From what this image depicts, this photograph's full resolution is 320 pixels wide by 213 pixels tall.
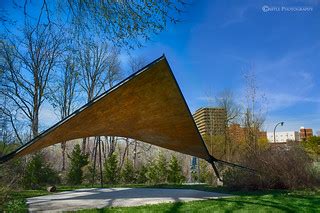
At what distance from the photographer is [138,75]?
5.88 metres

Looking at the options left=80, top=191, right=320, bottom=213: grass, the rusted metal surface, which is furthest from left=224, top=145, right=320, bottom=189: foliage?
left=80, top=191, right=320, bottom=213: grass

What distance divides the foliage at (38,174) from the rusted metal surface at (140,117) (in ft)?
22.9

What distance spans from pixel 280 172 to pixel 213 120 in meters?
11.7

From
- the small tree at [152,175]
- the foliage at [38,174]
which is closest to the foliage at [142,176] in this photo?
the small tree at [152,175]

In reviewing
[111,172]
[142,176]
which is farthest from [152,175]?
[111,172]

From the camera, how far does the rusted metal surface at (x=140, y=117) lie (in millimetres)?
5996

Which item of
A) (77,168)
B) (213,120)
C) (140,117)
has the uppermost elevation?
(213,120)

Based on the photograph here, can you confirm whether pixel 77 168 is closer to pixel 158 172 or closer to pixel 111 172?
pixel 111 172

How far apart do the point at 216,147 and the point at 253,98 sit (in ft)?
13.6

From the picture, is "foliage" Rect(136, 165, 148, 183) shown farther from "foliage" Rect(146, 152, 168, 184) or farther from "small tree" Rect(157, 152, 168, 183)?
"small tree" Rect(157, 152, 168, 183)

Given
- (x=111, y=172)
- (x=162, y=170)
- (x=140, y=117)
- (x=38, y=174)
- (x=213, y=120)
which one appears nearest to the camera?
(x=140, y=117)

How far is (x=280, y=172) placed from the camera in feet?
29.1

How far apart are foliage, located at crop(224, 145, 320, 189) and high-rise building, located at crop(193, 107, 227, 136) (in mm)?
10598

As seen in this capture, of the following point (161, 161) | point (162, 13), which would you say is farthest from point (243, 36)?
point (161, 161)
